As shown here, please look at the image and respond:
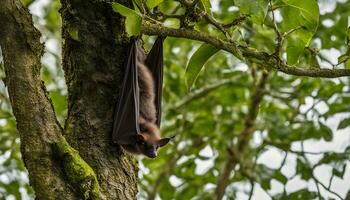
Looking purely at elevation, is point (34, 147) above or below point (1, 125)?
below

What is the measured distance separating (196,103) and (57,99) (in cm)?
353

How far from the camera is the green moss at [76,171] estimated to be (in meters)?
4.09

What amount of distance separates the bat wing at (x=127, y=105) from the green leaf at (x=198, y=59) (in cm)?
48

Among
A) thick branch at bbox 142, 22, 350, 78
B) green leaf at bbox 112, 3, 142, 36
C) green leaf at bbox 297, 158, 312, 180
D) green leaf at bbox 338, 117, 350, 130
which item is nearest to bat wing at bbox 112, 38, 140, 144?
thick branch at bbox 142, 22, 350, 78

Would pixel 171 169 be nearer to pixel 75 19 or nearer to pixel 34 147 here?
pixel 75 19

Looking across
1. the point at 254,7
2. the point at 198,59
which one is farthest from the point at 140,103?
the point at 254,7

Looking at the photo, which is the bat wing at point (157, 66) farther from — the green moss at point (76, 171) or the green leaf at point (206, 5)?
the green moss at point (76, 171)

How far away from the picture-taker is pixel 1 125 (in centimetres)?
934

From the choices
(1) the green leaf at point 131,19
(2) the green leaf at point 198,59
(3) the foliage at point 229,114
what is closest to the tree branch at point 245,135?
(3) the foliage at point 229,114

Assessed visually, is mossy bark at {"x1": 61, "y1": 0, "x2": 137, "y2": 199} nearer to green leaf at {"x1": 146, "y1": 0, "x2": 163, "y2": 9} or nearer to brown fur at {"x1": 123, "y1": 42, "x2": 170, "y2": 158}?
green leaf at {"x1": 146, "y1": 0, "x2": 163, "y2": 9}

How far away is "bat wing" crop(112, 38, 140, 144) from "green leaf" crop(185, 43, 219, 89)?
478 mm

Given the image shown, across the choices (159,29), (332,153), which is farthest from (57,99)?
(332,153)

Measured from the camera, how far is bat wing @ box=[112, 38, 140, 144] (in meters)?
4.86

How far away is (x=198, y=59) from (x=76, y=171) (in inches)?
54.6
